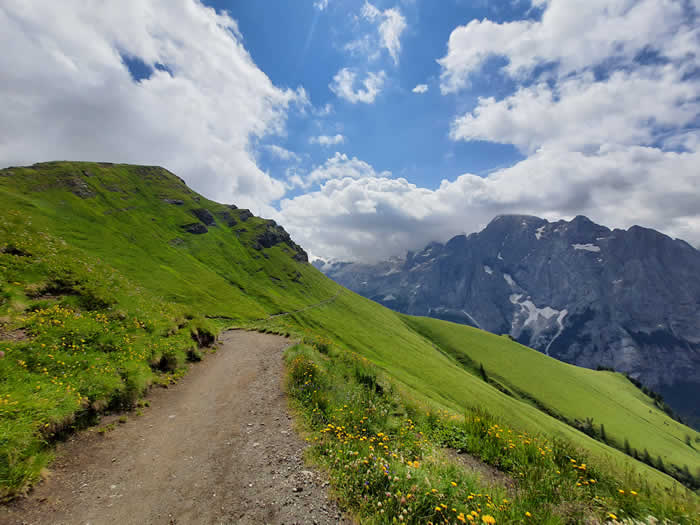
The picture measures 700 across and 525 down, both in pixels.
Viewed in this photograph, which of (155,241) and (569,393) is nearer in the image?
(155,241)

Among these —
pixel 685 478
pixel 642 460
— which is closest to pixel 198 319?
pixel 642 460

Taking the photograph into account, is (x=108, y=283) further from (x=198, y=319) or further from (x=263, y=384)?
(x=263, y=384)

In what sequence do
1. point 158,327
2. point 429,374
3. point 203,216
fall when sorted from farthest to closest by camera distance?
point 203,216, point 429,374, point 158,327

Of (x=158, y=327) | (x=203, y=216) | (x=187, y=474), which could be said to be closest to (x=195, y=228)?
(x=203, y=216)

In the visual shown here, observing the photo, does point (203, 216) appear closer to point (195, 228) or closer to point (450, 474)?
point (195, 228)

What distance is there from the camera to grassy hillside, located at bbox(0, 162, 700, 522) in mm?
10266

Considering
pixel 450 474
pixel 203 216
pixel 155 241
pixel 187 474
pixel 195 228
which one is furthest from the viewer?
pixel 203 216

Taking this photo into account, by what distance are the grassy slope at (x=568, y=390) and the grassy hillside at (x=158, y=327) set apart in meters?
1.02

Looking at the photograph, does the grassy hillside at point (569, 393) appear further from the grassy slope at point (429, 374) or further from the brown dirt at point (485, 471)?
the brown dirt at point (485, 471)

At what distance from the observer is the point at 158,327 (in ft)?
64.2

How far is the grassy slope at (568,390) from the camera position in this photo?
378 ft

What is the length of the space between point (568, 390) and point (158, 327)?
172m

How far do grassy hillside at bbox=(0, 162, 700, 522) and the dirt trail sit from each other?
32.8 inches

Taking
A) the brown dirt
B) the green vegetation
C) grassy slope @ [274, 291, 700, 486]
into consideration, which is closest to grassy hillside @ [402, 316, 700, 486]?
grassy slope @ [274, 291, 700, 486]
